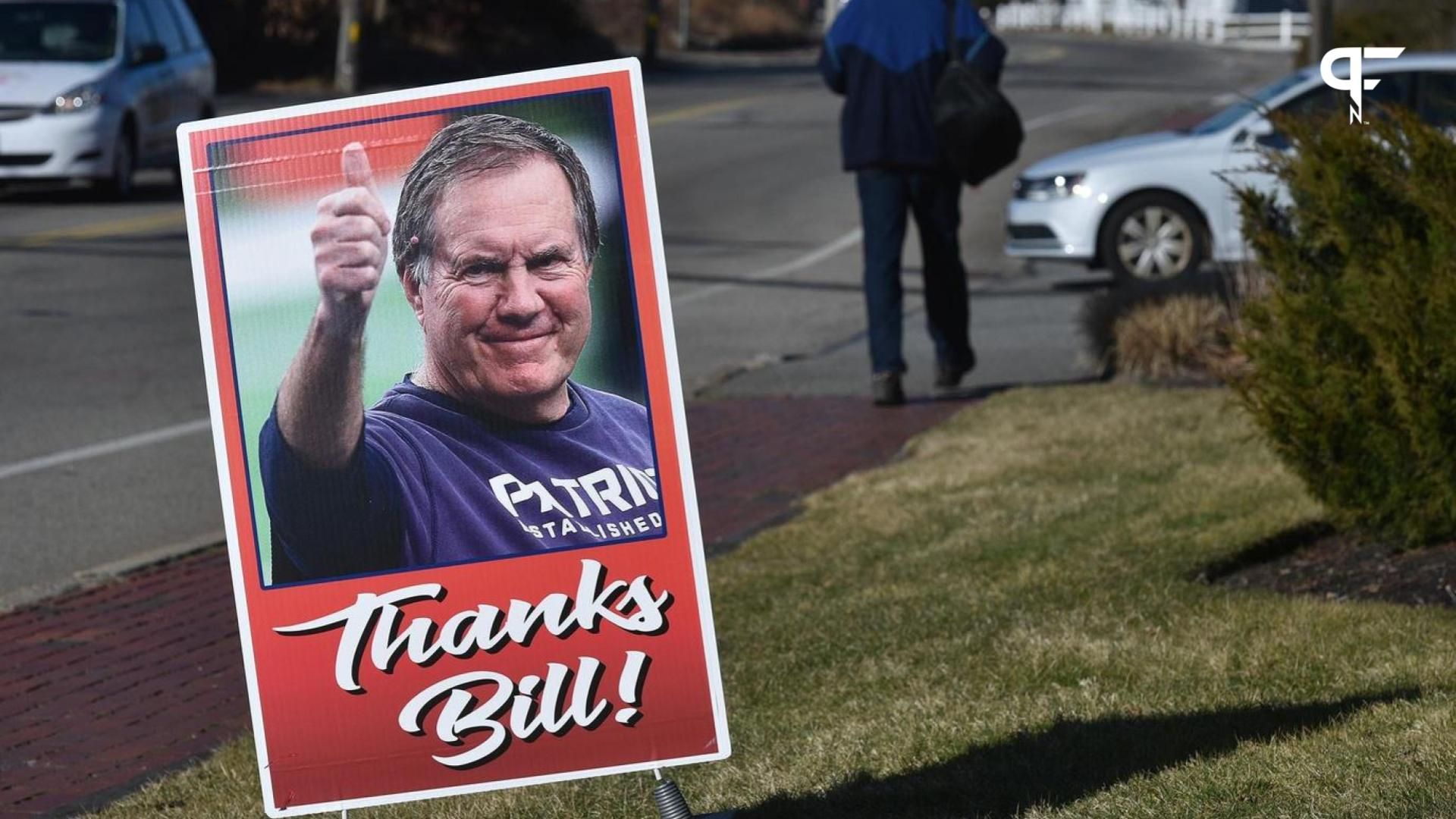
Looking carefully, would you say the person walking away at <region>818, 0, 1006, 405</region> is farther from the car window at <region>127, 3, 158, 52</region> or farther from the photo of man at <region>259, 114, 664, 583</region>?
the car window at <region>127, 3, 158, 52</region>

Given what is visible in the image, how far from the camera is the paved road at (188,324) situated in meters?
7.73

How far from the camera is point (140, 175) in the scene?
73.6 feet

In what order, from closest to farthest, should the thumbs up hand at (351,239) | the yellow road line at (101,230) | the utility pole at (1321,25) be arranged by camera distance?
the thumbs up hand at (351,239), the utility pole at (1321,25), the yellow road line at (101,230)

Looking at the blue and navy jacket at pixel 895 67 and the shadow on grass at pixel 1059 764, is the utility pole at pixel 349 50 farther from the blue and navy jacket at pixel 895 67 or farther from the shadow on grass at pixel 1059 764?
the shadow on grass at pixel 1059 764

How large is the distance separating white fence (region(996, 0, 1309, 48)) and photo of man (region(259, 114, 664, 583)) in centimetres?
6236

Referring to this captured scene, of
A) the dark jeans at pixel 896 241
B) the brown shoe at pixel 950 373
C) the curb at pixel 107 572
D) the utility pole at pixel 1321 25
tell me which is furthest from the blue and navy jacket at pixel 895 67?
the utility pole at pixel 1321 25

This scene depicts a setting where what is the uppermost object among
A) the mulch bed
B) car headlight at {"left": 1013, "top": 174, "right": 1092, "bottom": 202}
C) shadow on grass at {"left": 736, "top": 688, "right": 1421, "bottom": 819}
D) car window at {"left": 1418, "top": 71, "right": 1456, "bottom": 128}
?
car window at {"left": 1418, "top": 71, "right": 1456, "bottom": 128}

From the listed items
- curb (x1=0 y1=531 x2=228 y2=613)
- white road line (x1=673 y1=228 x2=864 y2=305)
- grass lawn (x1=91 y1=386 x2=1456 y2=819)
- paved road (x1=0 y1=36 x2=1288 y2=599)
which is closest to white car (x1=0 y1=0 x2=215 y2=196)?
paved road (x1=0 y1=36 x2=1288 y2=599)

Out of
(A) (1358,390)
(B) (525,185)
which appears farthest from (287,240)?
(A) (1358,390)

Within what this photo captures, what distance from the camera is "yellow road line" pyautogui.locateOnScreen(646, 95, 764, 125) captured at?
2980 centimetres

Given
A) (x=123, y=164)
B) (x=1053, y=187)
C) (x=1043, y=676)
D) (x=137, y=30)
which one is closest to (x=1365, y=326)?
(x=1043, y=676)

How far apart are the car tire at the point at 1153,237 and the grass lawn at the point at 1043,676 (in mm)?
7257

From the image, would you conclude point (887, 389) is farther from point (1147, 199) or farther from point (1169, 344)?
point (1147, 199)

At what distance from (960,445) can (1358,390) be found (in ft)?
8.76
